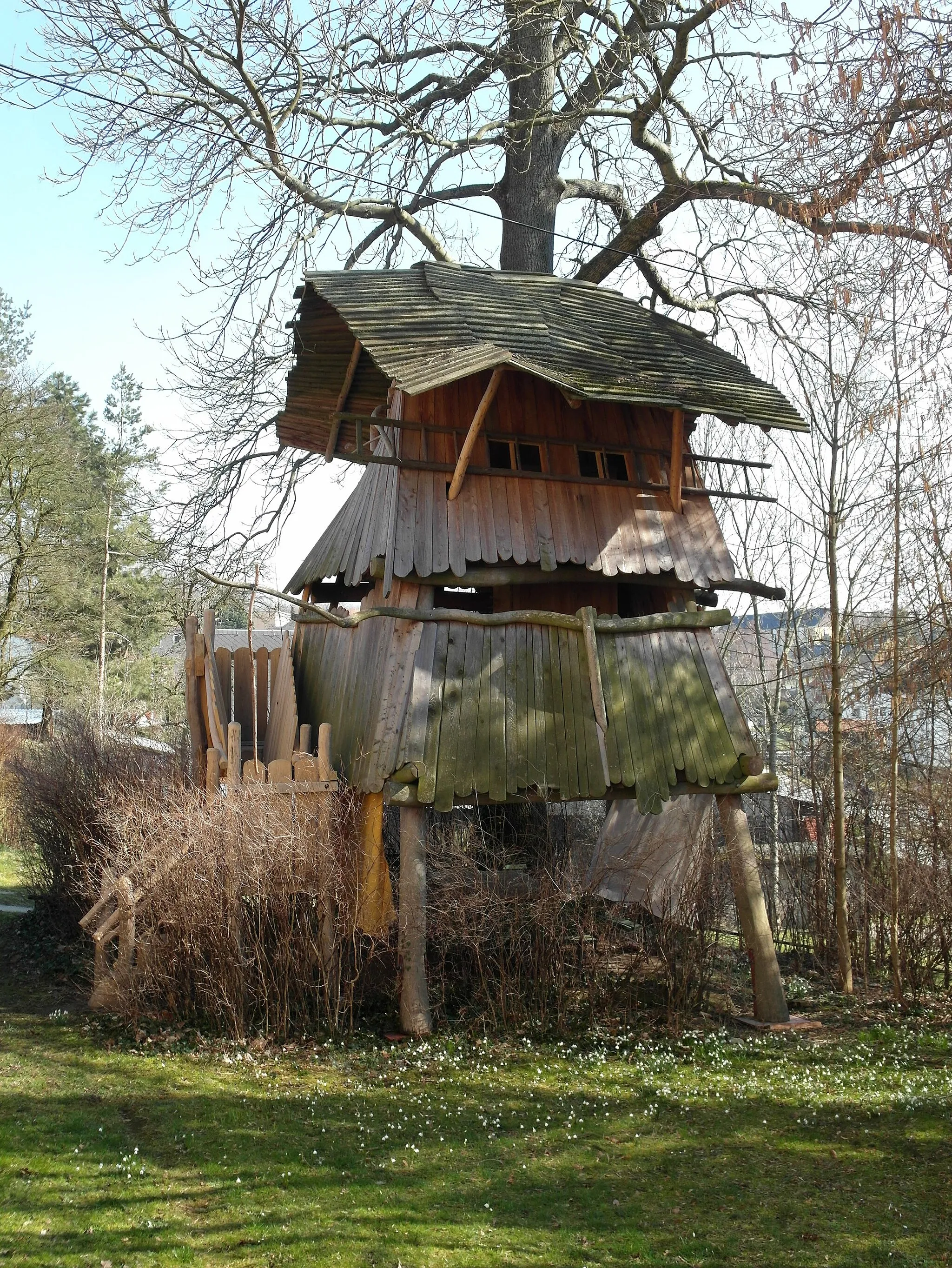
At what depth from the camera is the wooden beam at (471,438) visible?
9.70 metres

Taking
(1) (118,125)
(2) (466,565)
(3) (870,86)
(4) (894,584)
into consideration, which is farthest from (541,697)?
(1) (118,125)

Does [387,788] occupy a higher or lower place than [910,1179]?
higher

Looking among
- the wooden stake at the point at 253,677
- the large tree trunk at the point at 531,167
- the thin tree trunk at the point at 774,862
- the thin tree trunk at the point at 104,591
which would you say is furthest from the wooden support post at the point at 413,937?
the thin tree trunk at the point at 104,591

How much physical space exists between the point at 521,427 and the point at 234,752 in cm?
437

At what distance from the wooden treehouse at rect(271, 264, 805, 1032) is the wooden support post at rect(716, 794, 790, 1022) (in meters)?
0.02

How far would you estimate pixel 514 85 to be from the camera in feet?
53.3

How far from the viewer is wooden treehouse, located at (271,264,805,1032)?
31.0ft

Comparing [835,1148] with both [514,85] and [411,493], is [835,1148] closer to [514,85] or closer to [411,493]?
[411,493]

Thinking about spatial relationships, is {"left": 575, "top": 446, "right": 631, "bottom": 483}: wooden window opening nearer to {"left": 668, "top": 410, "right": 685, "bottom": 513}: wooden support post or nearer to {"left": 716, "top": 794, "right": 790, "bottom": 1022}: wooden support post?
{"left": 668, "top": 410, "right": 685, "bottom": 513}: wooden support post

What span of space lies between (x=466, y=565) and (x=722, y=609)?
9.27 ft

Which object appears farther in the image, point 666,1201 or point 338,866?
point 338,866

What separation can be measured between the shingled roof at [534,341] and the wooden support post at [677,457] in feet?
1.13

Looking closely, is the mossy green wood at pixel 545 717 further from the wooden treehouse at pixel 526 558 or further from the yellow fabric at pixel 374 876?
the yellow fabric at pixel 374 876

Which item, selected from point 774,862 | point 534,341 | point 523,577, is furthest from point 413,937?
point 774,862
